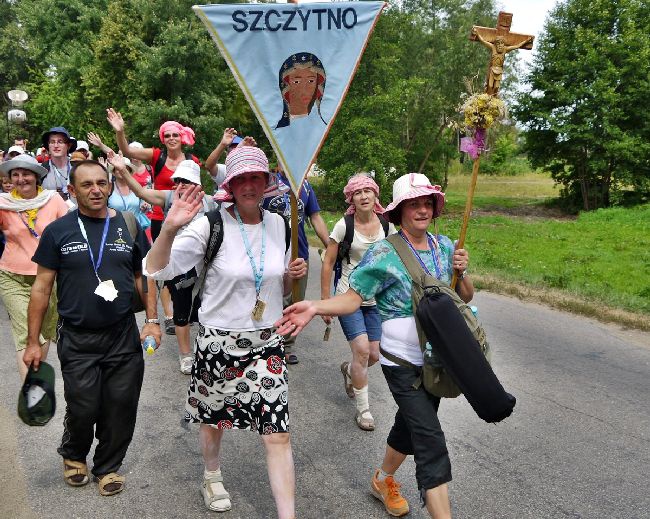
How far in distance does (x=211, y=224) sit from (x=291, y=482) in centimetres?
137

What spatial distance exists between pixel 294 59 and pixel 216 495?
243 centimetres

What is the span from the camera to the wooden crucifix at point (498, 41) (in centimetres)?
321

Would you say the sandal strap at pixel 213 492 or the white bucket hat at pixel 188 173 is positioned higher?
the white bucket hat at pixel 188 173

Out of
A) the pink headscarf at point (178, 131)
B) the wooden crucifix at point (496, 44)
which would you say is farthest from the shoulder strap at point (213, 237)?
the pink headscarf at point (178, 131)

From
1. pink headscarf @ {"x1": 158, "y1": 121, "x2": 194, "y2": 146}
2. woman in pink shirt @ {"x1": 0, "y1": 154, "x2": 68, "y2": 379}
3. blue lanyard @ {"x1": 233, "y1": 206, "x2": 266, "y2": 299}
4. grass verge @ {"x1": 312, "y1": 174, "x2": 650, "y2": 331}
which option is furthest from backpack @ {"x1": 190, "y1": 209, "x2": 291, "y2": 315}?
grass verge @ {"x1": 312, "y1": 174, "x2": 650, "y2": 331}

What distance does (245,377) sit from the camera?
10.4 feet

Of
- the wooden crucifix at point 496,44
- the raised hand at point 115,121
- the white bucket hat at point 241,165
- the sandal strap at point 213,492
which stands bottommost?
the sandal strap at point 213,492

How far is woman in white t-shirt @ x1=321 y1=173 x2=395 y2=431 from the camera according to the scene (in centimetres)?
460

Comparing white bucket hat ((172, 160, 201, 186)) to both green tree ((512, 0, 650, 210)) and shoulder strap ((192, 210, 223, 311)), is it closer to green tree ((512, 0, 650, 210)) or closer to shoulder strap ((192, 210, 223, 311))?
shoulder strap ((192, 210, 223, 311))

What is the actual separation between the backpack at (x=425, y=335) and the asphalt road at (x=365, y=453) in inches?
38.9

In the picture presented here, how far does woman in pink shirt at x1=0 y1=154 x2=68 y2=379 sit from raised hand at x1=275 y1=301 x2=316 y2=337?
2597 mm

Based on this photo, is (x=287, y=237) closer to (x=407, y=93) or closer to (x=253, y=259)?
(x=253, y=259)

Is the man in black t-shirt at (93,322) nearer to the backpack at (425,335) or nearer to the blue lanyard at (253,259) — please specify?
the blue lanyard at (253,259)

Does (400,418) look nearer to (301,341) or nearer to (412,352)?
(412,352)
